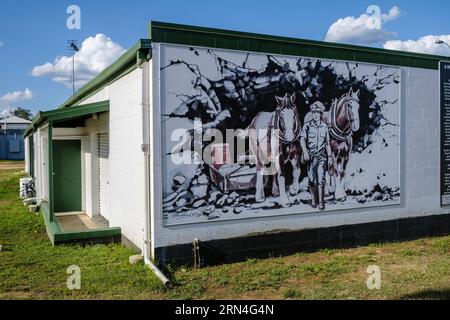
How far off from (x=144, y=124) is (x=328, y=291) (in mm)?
3716

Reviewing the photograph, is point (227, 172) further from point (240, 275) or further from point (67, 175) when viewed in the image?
point (67, 175)

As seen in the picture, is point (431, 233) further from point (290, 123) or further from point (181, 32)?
point (181, 32)

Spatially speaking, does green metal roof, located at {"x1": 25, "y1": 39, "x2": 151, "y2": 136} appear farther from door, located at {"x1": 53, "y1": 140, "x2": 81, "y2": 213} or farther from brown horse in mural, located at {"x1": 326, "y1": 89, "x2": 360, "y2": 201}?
brown horse in mural, located at {"x1": 326, "y1": 89, "x2": 360, "y2": 201}

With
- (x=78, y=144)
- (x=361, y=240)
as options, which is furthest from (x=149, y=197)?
(x=78, y=144)

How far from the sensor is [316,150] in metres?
8.66

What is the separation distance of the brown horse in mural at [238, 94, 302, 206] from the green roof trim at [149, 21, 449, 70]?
917 millimetres

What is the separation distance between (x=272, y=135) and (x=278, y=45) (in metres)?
1.59

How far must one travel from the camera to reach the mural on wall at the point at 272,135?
24.4ft

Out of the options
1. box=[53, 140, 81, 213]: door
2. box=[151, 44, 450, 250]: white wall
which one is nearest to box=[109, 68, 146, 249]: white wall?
box=[151, 44, 450, 250]: white wall

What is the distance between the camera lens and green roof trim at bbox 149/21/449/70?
7.30 metres

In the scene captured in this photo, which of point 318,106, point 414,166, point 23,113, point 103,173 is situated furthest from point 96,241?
point 23,113

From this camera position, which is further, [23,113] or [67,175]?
[23,113]

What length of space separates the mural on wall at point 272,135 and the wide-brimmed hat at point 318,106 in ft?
0.06

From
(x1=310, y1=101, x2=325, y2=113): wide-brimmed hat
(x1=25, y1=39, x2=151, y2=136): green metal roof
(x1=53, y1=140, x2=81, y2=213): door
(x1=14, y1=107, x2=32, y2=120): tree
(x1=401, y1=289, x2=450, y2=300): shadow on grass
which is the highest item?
(x1=14, y1=107, x2=32, y2=120): tree
